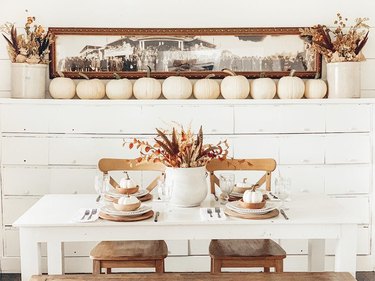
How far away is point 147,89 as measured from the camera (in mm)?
4352

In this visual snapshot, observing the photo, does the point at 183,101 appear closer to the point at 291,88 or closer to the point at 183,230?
the point at 291,88

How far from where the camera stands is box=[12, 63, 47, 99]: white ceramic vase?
4344mm

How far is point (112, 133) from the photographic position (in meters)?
4.30

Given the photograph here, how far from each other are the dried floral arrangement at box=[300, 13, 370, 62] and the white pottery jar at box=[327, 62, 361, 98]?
48 mm

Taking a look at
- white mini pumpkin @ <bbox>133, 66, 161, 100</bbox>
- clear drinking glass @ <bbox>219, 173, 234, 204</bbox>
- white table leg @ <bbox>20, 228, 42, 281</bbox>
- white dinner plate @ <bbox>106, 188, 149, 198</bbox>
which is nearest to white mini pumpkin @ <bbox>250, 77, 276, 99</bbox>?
white mini pumpkin @ <bbox>133, 66, 161, 100</bbox>

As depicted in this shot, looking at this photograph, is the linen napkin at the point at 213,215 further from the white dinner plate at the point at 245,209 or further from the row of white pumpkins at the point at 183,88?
the row of white pumpkins at the point at 183,88

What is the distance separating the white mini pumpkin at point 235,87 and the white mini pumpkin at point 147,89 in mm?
530

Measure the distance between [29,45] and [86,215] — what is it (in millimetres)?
1993

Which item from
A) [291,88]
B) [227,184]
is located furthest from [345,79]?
[227,184]

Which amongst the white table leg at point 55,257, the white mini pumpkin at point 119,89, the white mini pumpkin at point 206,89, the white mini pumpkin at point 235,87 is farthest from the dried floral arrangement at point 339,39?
the white table leg at point 55,257

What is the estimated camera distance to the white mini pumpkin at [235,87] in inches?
171

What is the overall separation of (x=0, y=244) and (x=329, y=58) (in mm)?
3025

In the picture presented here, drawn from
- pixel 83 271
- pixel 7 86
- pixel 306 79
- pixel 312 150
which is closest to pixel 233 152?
pixel 312 150

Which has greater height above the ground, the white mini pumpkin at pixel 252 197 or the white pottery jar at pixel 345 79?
the white pottery jar at pixel 345 79
